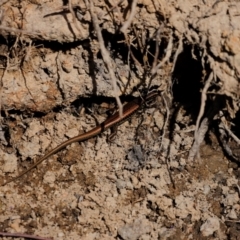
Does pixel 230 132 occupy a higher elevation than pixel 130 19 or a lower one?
lower

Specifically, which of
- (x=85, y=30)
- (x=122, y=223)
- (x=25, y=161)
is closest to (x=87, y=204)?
(x=122, y=223)

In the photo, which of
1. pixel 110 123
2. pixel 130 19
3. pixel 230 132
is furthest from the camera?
pixel 110 123

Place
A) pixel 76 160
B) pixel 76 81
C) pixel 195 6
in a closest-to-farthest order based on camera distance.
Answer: pixel 195 6 < pixel 76 81 < pixel 76 160

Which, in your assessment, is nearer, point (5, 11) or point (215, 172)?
point (5, 11)

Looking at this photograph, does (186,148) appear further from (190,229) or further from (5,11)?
(5,11)

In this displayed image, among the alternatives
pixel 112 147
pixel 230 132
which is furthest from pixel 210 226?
Answer: pixel 112 147

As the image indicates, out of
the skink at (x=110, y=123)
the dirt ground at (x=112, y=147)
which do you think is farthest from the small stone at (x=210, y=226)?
the skink at (x=110, y=123)

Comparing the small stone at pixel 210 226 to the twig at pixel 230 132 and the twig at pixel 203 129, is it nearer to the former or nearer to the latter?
the twig at pixel 203 129

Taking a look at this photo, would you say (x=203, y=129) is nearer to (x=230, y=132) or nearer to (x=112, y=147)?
(x=230, y=132)
